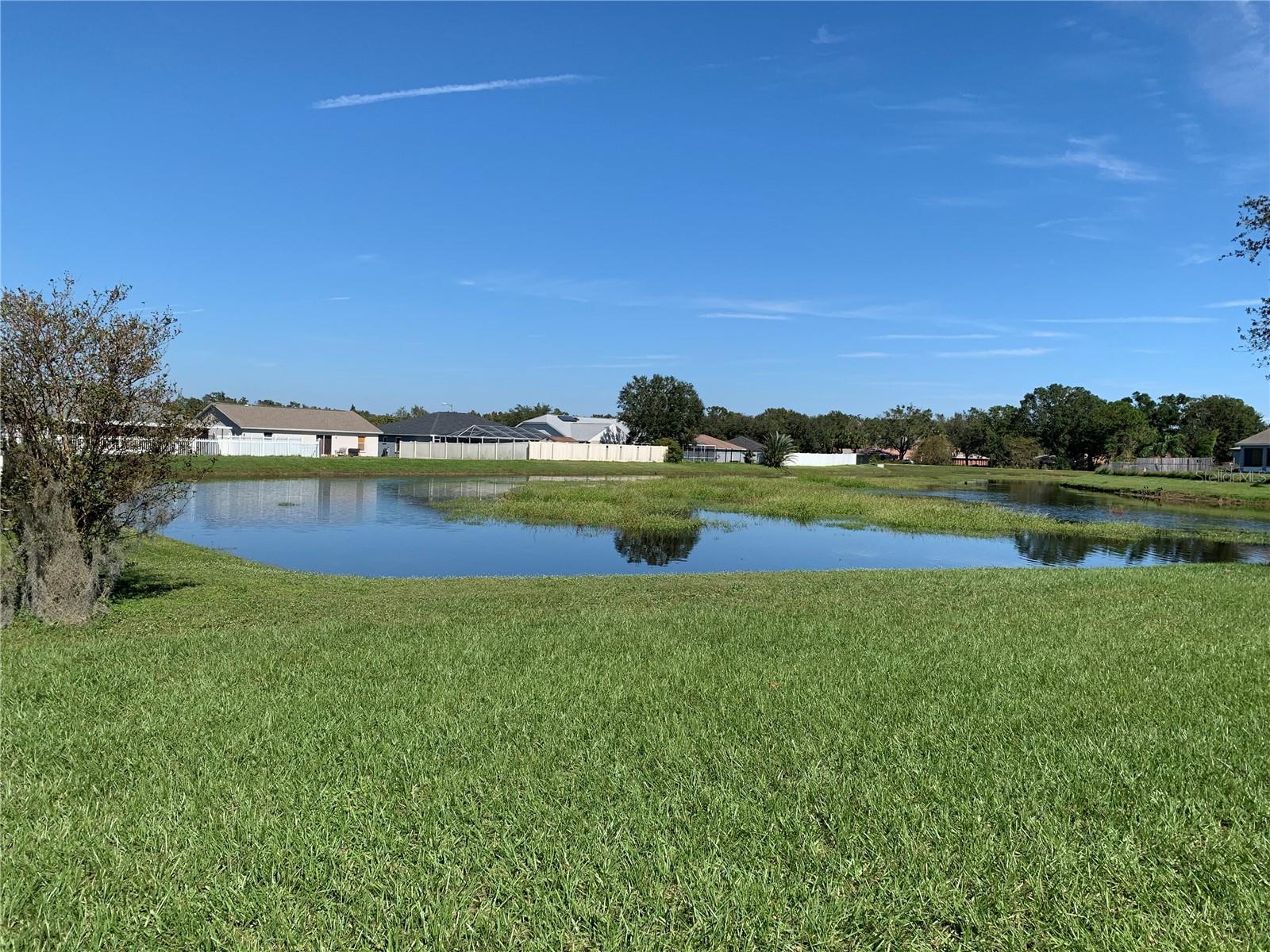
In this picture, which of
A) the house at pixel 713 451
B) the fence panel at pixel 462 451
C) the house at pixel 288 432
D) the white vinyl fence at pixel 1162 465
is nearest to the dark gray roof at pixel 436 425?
the fence panel at pixel 462 451

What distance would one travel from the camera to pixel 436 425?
72812mm

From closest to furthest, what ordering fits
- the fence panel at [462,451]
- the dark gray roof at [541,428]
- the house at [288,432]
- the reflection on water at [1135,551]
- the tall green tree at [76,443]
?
Result: the tall green tree at [76,443]
the reflection on water at [1135,551]
the house at [288,432]
the fence panel at [462,451]
the dark gray roof at [541,428]

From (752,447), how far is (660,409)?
89.4ft

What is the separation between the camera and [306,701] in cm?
539

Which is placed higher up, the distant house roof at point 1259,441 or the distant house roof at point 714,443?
the distant house roof at point 714,443

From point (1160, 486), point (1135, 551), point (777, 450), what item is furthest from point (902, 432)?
point (1135, 551)

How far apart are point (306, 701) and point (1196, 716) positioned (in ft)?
20.5

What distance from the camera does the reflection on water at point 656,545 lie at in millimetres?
19969

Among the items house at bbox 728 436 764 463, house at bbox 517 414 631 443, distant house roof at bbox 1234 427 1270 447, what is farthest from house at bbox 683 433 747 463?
distant house roof at bbox 1234 427 1270 447

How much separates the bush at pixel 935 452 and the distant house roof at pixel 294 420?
8358cm

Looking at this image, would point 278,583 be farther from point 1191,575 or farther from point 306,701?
point 1191,575

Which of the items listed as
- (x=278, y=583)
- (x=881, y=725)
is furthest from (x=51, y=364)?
(x=881, y=725)

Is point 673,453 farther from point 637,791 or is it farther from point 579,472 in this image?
point 637,791

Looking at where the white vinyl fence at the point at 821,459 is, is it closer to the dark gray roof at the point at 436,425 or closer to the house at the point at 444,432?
the house at the point at 444,432
